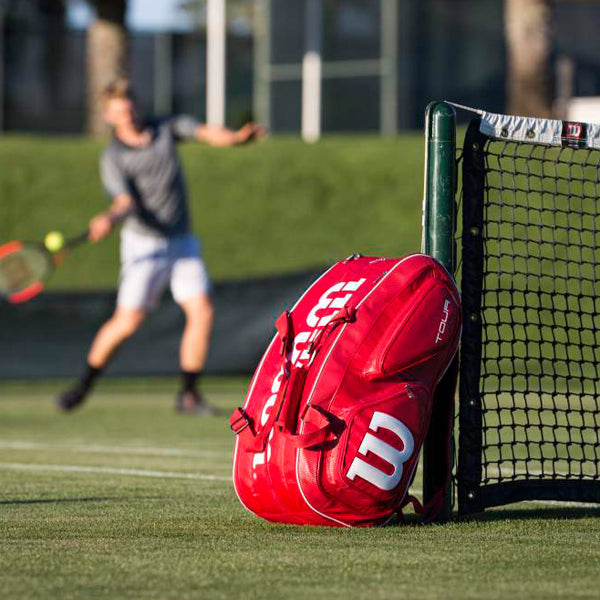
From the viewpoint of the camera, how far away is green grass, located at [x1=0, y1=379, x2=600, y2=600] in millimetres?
3270

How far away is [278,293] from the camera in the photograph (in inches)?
495

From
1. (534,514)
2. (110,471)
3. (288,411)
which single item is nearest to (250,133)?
(110,471)

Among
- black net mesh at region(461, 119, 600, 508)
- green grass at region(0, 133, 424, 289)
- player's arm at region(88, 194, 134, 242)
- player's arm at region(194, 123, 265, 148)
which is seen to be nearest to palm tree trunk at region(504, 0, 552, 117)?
green grass at region(0, 133, 424, 289)

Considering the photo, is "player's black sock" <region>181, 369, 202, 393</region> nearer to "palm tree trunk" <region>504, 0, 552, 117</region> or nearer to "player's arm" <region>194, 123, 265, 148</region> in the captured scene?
"player's arm" <region>194, 123, 265, 148</region>

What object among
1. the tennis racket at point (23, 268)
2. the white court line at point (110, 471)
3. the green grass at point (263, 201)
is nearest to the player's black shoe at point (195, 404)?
the tennis racket at point (23, 268)

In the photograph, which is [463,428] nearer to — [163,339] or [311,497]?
[311,497]

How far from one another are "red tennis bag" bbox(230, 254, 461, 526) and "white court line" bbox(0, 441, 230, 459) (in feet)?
8.59

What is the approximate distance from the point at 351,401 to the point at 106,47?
15.2m

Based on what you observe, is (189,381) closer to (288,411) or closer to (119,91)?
(119,91)

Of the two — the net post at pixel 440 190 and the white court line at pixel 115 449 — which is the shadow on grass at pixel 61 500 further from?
the white court line at pixel 115 449

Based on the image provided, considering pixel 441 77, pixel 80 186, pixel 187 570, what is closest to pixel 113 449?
pixel 187 570

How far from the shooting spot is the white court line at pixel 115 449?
704 cm

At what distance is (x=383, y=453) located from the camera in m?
4.17

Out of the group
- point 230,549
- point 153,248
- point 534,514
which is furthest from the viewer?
point 153,248
